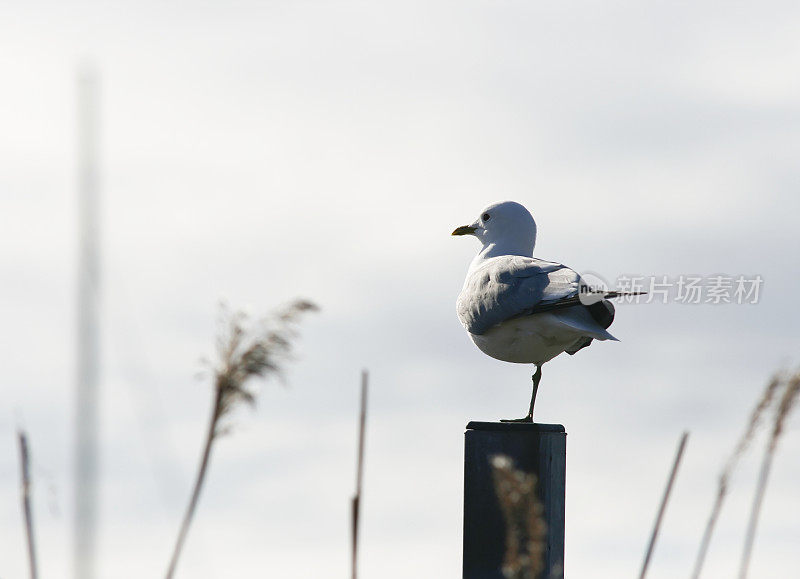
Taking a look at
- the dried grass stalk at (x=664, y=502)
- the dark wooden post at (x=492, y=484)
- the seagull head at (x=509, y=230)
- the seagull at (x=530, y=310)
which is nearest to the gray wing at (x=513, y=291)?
the seagull at (x=530, y=310)

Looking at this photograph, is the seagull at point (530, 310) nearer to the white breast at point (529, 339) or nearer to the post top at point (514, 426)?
the white breast at point (529, 339)

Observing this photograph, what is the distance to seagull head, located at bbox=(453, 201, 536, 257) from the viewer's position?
844 cm

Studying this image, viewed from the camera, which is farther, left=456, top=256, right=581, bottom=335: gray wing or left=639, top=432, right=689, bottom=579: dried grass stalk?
left=456, top=256, right=581, bottom=335: gray wing

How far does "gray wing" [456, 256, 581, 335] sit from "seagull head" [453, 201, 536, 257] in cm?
70

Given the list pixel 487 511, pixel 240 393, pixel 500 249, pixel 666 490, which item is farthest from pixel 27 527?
pixel 500 249

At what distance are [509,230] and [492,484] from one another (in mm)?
2785

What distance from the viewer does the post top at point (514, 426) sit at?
→ 6297mm

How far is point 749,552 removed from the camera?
397 cm

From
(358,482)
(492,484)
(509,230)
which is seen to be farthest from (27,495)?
(509,230)

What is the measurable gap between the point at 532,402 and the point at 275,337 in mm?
4402

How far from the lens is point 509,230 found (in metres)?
8.52

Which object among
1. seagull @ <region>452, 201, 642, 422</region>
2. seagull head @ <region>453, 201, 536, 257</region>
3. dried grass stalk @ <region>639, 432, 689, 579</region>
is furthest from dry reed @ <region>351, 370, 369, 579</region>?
seagull head @ <region>453, 201, 536, 257</region>

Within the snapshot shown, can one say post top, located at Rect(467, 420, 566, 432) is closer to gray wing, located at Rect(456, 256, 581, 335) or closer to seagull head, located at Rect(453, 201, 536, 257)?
gray wing, located at Rect(456, 256, 581, 335)

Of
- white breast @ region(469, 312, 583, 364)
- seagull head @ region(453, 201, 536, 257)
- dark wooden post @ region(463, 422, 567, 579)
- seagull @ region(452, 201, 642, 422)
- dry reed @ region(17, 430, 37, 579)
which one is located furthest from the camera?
seagull head @ region(453, 201, 536, 257)
